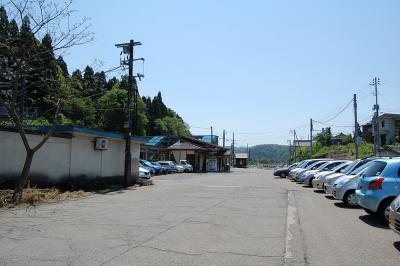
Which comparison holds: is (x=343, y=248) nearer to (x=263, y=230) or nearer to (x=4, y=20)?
(x=263, y=230)

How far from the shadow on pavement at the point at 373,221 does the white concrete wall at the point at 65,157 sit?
1361 centimetres

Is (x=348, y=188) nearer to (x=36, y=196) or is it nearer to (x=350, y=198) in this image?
(x=350, y=198)

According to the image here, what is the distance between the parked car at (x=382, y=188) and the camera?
420 inches

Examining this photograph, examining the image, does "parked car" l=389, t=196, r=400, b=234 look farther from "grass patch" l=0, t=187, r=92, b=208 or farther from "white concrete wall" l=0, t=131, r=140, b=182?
"white concrete wall" l=0, t=131, r=140, b=182

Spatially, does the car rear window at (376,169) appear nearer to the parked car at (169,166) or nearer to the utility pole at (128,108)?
the utility pole at (128,108)

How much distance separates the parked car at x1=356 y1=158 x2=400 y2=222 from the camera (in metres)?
10.7

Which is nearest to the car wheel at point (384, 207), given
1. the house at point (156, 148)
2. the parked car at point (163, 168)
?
the parked car at point (163, 168)

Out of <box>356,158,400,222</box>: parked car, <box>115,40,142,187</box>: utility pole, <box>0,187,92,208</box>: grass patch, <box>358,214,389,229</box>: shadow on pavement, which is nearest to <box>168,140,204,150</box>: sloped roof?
<box>115,40,142,187</box>: utility pole

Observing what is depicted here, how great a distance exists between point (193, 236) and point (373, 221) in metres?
5.28

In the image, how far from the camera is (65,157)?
850 inches

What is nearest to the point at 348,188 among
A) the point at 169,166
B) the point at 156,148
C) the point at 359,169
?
the point at 359,169

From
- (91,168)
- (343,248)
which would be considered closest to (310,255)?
(343,248)

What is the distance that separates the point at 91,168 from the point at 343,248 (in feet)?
59.1

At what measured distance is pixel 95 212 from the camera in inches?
528
